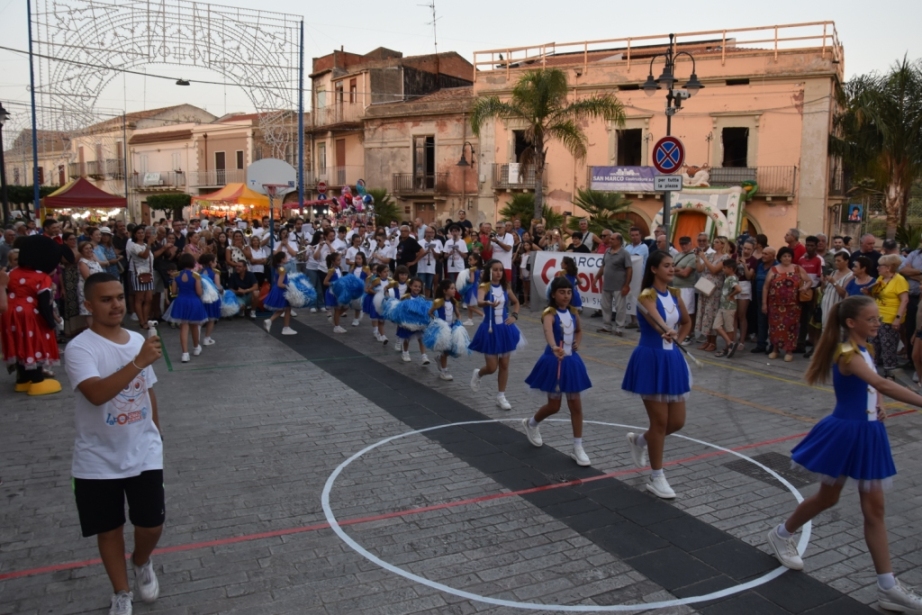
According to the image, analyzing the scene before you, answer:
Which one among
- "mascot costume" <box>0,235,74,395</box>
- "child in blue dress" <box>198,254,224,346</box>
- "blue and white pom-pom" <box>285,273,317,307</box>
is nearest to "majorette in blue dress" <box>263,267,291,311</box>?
"blue and white pom-pom" <box>285,273,317,307</box>

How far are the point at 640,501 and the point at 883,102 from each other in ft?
79.2

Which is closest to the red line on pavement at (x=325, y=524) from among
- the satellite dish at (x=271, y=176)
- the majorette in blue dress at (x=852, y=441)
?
the majorette in blue dress at (x=852, y=441)

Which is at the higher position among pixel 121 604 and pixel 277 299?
pixel 277 299

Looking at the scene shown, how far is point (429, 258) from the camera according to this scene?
16.3 m

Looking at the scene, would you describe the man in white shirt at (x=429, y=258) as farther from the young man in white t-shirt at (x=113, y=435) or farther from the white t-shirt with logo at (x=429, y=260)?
the young man in white t-shirt at (x=113, y=435)

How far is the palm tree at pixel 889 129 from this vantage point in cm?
2433

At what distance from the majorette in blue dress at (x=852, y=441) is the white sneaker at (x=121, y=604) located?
411 cm

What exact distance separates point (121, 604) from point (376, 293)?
28.2ft

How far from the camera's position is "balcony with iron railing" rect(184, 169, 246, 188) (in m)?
46.8

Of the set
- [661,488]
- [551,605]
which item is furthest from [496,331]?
[551,605]

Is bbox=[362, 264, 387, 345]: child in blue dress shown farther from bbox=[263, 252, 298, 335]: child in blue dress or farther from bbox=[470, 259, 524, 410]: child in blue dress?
bbox=[470, 259, 524, 410]: child in blue dress

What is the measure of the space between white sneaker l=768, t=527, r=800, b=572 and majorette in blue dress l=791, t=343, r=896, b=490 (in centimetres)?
56

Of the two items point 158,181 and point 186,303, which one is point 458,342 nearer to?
point 186,303

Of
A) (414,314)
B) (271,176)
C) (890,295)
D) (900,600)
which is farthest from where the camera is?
(271,176)
